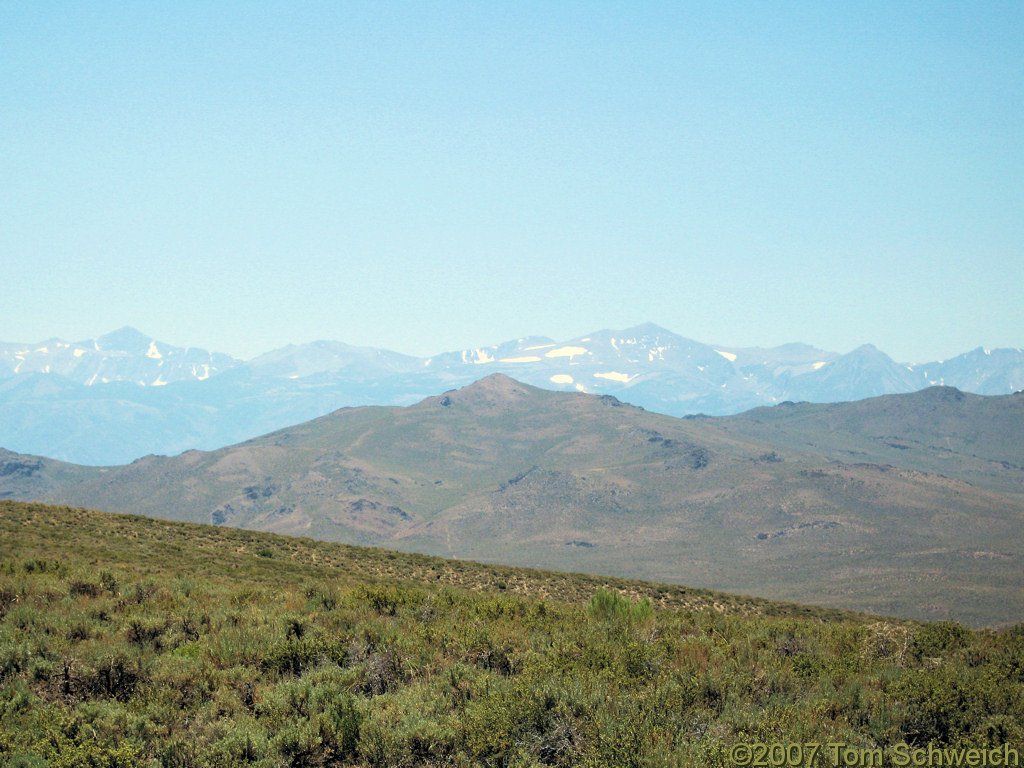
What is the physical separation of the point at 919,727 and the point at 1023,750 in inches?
58.9

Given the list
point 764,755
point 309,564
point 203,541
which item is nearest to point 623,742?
point 764,755

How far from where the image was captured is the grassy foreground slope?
448 inches

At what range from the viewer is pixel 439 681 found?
13883 mm

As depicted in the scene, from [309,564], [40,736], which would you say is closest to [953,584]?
[309,564]

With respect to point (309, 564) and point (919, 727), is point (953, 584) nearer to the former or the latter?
point (309, 564)

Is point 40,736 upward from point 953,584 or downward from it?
upward

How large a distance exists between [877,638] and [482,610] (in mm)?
9872

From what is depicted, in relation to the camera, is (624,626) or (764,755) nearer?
(764,755)

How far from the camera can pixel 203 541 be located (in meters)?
48.3

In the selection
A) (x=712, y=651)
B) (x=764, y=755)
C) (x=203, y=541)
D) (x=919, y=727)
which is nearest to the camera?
(x=764, y=755)

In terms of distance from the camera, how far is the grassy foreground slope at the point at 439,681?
448 inches

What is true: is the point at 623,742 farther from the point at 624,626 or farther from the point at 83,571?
the point at 83,571

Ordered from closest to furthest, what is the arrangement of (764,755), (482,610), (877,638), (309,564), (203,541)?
(764,755) < (877,638) < (482,610) < (309,564) < (203,541)

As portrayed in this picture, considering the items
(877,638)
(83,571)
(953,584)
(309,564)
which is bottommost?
(953,584)
